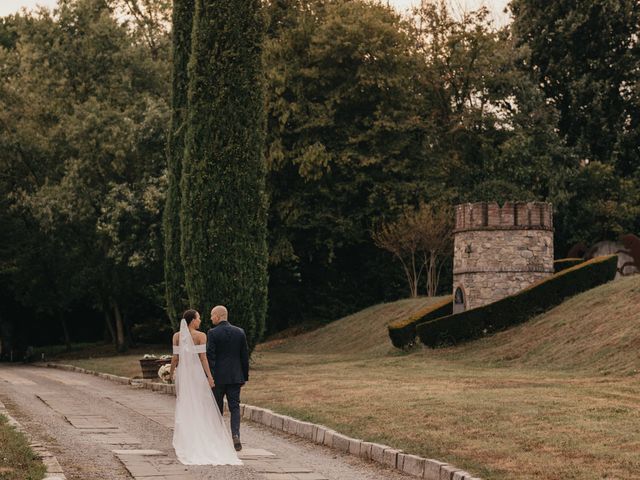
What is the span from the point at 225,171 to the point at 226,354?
15.1 meters

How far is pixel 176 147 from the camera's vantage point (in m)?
32.0

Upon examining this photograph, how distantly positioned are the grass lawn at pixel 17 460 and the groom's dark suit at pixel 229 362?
8.44 feet

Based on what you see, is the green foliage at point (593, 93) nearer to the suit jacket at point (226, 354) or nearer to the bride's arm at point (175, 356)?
the bride's arm at point (175, 356)

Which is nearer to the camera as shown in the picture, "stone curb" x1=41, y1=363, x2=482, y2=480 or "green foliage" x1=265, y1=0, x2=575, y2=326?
"stone curb" x1=41, y1=363, x2=482, y2=480

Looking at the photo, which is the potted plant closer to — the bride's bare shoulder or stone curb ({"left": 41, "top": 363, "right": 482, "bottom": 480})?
stone curb ({"left": 41, "top": 363, "right": 482, "bottom": 480})

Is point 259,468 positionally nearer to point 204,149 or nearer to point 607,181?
point 204,149

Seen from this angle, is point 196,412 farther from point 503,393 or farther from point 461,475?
point 503,393

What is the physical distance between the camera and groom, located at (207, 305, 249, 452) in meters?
14.3

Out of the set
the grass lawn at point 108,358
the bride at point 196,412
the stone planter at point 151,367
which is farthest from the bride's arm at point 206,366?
the grass lawn at point 108,358

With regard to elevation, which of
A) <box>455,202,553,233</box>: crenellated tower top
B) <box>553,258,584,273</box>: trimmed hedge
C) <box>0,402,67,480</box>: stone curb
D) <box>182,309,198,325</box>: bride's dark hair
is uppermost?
<box>455,202,553,233</box>: crenellated tower top

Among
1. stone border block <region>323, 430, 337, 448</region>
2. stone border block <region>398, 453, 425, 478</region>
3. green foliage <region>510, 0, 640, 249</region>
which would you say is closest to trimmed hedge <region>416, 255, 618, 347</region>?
green foliage <region>510, 0, 640, 249</region>

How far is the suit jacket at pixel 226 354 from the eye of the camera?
14.3m

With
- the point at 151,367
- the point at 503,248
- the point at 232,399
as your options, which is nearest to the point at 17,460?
the point at 232,399

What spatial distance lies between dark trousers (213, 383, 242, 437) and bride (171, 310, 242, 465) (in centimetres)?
38
